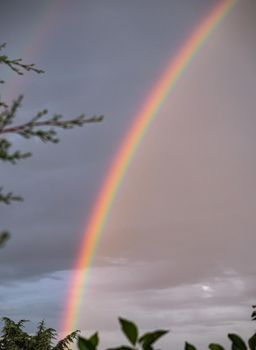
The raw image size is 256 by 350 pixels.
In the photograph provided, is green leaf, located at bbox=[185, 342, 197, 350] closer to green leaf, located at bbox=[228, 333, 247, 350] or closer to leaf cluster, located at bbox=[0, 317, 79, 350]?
green leaf, located at bbox=[228, 333, 247, 350]

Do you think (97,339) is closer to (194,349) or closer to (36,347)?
(194,349)

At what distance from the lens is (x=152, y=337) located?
2328 millimetres

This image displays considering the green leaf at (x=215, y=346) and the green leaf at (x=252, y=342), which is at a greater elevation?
the green leaf at (x=252, y=342)

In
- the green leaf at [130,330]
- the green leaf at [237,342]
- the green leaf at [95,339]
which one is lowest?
the green leaf at [95,339]

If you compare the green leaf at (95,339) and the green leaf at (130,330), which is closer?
the green leaf at (130,330)

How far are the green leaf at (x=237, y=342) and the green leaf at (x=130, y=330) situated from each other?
71 centimetres

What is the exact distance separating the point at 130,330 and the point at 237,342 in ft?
2.72

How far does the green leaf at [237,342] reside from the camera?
2733mm

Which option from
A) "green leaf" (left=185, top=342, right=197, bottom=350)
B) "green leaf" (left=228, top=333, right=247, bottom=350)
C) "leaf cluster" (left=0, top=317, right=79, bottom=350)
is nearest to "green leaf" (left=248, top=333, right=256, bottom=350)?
"green leaf" (left=228, top=333, right=247, bottom=350)

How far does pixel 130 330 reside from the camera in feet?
7.21

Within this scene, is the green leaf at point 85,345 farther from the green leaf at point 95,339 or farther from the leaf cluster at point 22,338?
the leaf cluster at point 22,338

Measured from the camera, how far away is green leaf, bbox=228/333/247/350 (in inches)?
108

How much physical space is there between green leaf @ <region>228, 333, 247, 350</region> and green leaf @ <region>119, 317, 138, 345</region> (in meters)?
0.71

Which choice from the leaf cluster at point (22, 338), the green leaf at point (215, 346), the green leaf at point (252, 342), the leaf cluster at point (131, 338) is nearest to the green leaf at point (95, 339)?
the leaf cluster at point (131, 338)
